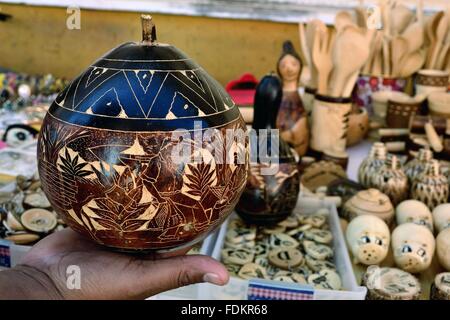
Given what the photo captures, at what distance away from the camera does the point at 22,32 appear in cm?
319

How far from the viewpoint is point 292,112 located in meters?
1.95

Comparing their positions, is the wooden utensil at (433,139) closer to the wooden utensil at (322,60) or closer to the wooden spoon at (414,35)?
the wooden utensil at (322,60)

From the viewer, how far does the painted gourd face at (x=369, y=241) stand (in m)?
1.34

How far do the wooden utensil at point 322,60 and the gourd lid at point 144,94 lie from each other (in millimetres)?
1170

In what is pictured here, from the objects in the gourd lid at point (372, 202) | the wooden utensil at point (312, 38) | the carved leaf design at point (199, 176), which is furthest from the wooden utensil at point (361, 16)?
the carved leaf design at point (199, 176)

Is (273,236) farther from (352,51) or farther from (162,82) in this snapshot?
(352,51)

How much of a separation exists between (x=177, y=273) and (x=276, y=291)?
1.01 ft

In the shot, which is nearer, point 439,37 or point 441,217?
point 441,217

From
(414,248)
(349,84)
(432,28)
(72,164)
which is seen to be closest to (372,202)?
(414,248)

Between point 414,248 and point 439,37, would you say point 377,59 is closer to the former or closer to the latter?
point 439,37
